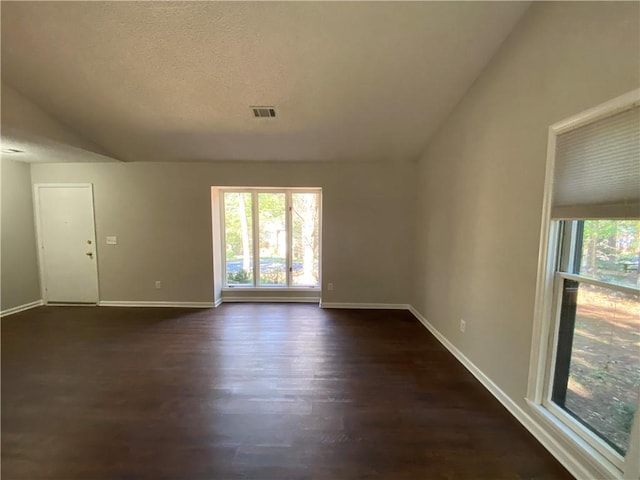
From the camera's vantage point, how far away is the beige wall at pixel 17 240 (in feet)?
12.8

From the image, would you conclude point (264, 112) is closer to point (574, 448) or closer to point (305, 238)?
point (305, 238)

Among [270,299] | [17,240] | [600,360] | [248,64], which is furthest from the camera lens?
[270,299]

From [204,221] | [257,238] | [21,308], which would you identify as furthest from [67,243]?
[257,238]

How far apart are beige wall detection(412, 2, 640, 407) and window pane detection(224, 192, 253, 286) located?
125 inches

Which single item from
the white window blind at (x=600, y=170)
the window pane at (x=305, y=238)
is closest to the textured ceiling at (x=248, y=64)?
the white window blind at (x=600, y=170)

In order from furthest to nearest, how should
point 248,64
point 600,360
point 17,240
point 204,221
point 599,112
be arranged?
point 204,221 → point 17,240 → point 248,64 → point 600,360 → point 599,112

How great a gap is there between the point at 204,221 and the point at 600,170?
4.48 meters

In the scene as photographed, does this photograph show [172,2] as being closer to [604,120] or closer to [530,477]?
[604,120]

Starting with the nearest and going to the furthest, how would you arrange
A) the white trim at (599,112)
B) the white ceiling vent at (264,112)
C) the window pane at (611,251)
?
the white trim at (599,112), the window pane at (611,251), the white ceiling vent at (264,112)

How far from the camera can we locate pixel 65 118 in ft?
10.2

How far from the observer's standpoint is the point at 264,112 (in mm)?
2930

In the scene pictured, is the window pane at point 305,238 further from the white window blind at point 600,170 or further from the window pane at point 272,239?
the white window blind at point 600,170

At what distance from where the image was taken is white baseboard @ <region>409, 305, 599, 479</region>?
1464 mm

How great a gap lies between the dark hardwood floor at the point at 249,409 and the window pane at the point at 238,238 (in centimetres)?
144
